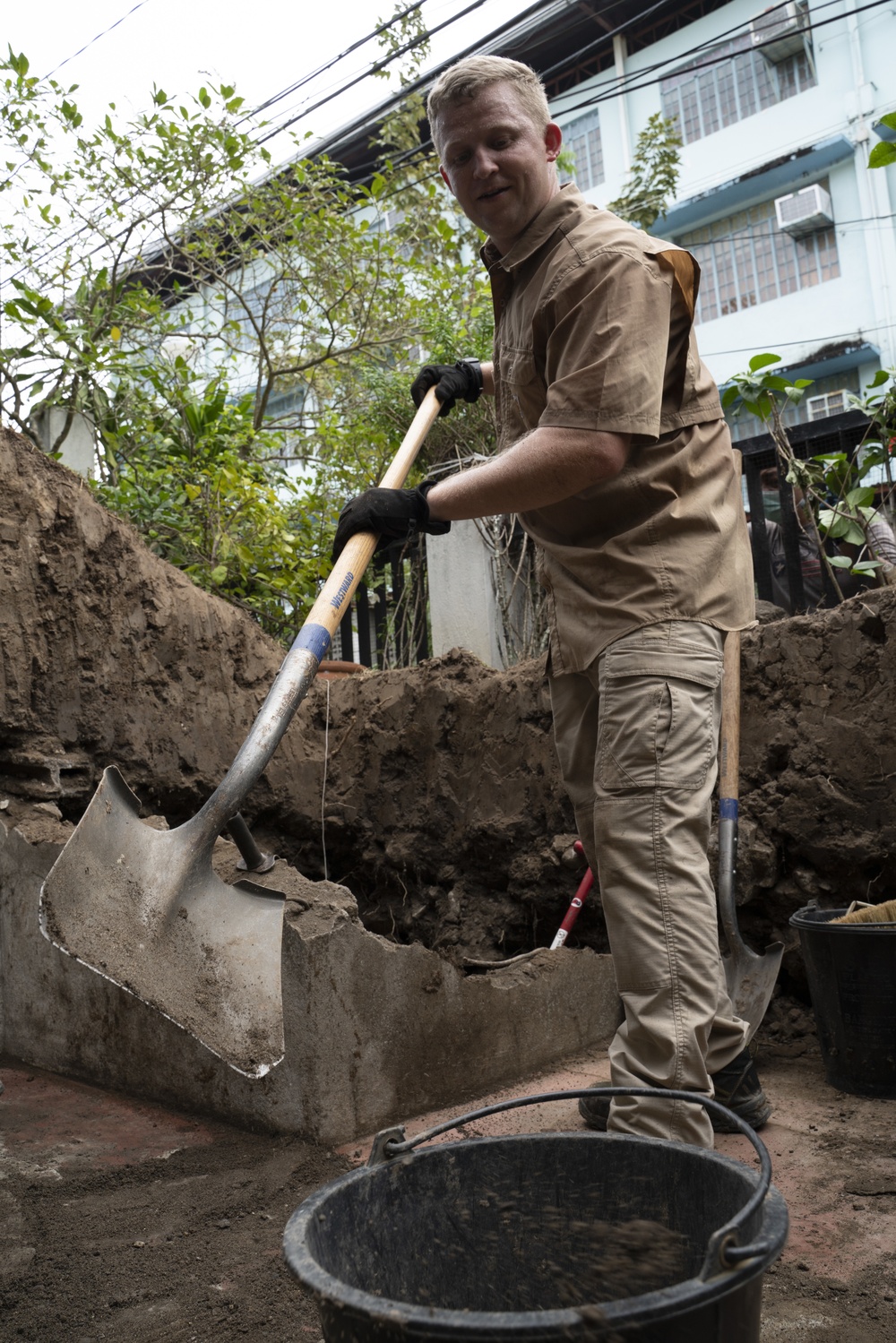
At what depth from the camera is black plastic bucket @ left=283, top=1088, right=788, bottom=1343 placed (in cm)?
116

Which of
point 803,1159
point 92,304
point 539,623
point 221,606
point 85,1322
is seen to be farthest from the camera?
point 92,304

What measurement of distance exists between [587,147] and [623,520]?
15011 mm

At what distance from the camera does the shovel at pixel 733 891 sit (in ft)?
9.45

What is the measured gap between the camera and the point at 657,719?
200 centimetres

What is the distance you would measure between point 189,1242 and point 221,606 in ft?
8.60

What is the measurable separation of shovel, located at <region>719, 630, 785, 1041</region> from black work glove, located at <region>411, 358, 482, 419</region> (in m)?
1.12

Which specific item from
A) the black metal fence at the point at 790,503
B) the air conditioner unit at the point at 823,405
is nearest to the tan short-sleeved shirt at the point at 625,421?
the black metal fence at the point at 790,503

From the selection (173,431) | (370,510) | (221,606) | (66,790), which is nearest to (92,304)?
(173,431)

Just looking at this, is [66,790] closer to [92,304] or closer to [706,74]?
[92,304]

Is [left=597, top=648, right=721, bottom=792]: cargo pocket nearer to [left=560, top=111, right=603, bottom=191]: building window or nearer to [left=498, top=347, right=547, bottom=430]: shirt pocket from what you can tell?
[left=498, top=347, right=547, bottom=430]: shirt pocket

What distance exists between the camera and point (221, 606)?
414cm

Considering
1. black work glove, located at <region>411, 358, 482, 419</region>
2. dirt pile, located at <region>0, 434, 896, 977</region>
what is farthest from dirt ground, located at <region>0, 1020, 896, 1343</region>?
black work glove, located at <region>411, 358, 482, 419</region>

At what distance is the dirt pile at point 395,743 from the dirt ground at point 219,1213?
0.82 m

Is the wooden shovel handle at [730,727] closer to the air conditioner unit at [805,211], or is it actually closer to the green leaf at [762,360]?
the green leaf at [762,360]
